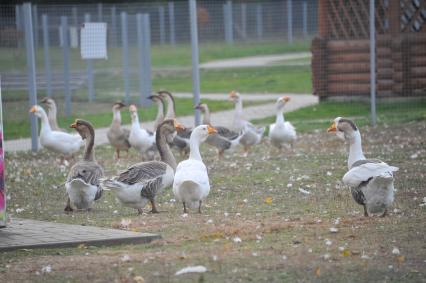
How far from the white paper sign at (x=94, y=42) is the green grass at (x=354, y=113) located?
4508 millimetres

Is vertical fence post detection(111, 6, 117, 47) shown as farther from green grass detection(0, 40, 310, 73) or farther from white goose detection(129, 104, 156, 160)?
white goose detection(129, 104, 156, 160)

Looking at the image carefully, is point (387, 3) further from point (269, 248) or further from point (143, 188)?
point (269, 248)

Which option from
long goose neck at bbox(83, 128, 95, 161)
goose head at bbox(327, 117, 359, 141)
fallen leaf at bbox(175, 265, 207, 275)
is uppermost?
goose head at bbox(327, 117, 359, 141)

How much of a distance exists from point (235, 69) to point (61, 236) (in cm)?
2973

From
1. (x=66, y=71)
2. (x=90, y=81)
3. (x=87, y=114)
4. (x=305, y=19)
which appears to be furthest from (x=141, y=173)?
(x=305, y=19)

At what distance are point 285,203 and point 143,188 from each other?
6.31 ft

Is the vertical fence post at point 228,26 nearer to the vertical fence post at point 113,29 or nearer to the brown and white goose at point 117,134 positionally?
the vertical fence post at point 113,29

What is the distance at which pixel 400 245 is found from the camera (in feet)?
28.6

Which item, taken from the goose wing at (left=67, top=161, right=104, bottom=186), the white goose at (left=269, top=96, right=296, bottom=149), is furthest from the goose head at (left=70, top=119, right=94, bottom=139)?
the white goose at (left=269, top=96, right=296, bottom=149)

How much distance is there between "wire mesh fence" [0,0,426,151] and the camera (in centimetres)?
2283

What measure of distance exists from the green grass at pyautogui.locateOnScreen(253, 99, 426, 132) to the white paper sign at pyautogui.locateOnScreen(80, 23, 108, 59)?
4508mm

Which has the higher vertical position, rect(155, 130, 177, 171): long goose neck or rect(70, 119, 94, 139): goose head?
rect(70, 119, 94, 139): goose head

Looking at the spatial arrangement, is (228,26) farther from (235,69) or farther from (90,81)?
(90,81)

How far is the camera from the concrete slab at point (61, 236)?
364 inches
